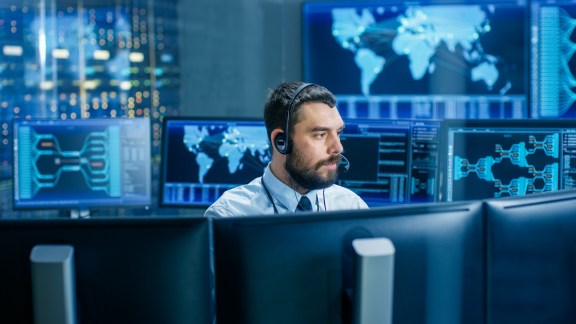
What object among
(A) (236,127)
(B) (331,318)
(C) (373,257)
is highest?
(A) (236,127)

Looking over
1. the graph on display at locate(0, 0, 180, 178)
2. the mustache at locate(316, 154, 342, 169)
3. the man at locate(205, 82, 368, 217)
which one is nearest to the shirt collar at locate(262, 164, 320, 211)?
the man at locate(205, 82, 368, 217)

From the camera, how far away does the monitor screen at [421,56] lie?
350 cm

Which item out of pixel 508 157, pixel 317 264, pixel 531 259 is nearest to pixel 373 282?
pixel 317 264

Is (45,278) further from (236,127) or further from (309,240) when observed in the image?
(236,127)

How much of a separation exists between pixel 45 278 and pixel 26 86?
136 inches

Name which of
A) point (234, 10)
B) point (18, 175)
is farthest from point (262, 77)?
point (18, 175)

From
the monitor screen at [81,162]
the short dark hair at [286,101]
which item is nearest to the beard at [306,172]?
the short dark hair at [286,101]

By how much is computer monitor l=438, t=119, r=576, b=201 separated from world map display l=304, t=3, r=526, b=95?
115 cm

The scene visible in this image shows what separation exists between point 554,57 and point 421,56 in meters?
0.68

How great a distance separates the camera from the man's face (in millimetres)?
1979

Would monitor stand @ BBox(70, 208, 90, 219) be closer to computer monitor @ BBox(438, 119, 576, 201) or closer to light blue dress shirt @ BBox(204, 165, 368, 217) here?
light blue dress shirt @ BBox(204, 165, 368, 217)

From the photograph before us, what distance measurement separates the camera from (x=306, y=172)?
197 cm

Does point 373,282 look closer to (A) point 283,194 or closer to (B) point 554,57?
(A) point 283,194

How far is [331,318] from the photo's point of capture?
1.02 metres
